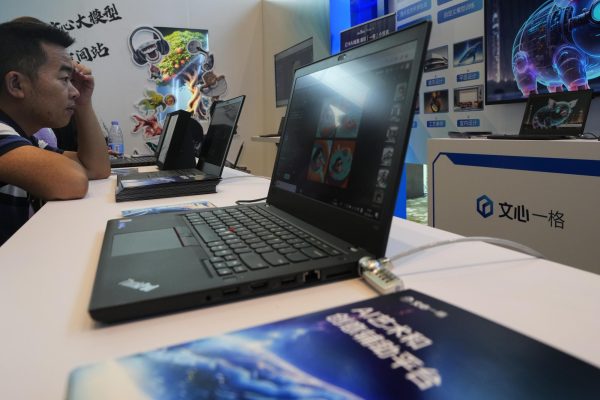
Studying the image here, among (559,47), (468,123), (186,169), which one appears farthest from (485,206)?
(186,169)

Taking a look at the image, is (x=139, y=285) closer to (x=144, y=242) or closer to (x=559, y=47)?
(x=144, y=242)

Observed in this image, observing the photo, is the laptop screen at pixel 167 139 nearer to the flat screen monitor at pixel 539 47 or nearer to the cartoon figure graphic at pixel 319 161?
the cartoon figure graphic at pixel 319 161

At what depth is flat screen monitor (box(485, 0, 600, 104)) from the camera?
1.61 m

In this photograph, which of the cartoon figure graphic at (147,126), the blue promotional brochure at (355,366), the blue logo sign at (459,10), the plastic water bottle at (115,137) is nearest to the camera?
the blue promotional brochure at (355,366)

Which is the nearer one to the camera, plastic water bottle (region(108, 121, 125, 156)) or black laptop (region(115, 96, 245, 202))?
black laptop (region(115, 96, 245, 202))

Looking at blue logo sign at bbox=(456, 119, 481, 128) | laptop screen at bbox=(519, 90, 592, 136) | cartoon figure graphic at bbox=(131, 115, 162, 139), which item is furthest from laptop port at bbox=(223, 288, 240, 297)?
cartoon figure graphic at bbox=(131, 115, 162, 139)

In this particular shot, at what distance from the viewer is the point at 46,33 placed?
1.31m

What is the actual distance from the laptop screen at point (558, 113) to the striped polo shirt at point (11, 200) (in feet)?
5.57

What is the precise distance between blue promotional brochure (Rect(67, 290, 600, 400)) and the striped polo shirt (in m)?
1.02

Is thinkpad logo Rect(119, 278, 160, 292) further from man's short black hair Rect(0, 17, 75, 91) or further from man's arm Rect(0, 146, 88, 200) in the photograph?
man's short black hair Rect(0, 17, 75, 91)

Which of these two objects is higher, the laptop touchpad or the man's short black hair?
the man's short black hair

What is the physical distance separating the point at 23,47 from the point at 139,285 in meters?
1.22

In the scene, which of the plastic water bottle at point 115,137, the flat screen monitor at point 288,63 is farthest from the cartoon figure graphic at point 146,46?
the flat screen monitor at point 288,63

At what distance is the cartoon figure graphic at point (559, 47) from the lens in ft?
5.23
